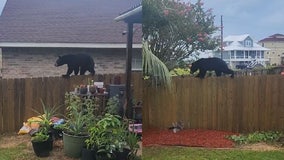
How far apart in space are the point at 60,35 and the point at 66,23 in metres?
0.07

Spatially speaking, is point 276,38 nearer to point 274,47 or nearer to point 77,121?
point 274,47

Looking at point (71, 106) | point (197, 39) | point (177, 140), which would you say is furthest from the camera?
point (71, 106)

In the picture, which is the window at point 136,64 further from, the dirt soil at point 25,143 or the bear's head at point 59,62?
the dirt soil at point 25,143

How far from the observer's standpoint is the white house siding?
4.38 ft

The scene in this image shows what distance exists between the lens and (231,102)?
4.59 feet

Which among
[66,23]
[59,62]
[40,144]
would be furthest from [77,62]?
[40,144]

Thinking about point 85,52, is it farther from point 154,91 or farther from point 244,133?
point 244,133

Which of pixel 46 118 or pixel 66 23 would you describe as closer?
pixel 66 23

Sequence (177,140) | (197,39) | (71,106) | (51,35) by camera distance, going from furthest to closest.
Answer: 1. (71,106)
2. (177,140)
3. (51,35)
4. (197,39)

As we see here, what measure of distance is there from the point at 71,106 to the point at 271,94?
39.1 inches

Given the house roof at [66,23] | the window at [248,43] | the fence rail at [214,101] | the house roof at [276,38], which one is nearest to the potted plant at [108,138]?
the fence rail at [214,101]

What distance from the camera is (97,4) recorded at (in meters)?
1.48

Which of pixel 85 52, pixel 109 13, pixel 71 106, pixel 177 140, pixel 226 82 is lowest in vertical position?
pixel 177 140

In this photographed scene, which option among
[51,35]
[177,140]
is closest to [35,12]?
[51,35]
